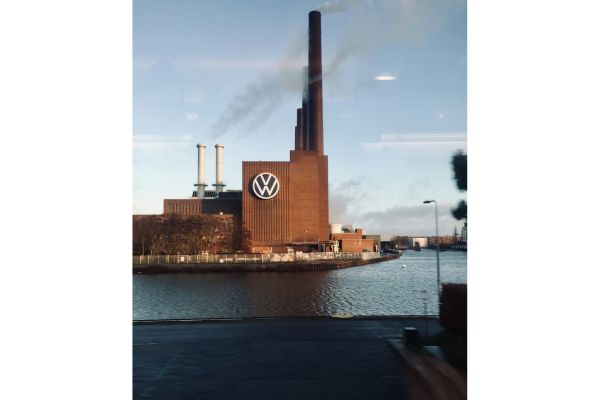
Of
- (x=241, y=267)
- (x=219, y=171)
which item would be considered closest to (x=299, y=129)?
(x=219, y=171)

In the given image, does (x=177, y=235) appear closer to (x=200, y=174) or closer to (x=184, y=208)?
(x=184, y=208)

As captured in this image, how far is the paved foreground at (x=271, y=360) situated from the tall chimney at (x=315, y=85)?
3604cm

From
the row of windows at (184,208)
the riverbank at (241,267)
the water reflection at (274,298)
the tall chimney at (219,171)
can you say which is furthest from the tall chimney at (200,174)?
the water reflection at (274,298)

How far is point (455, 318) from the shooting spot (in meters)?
6.21

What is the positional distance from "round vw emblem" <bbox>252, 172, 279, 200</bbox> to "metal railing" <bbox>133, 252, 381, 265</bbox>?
251 inches

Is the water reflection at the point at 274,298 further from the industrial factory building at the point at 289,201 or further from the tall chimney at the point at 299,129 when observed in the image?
the tall chimney at the point at 299,129

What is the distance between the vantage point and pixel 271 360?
16.8ft

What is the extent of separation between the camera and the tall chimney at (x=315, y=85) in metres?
40.4

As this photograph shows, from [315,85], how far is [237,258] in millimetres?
18486

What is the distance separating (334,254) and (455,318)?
3656 cm

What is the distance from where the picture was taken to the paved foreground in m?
4.14

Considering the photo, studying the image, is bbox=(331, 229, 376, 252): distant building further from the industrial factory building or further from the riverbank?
the riverbank
